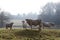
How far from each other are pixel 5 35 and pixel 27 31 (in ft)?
8.72

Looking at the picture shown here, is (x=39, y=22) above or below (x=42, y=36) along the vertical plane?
above

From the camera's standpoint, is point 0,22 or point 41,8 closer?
point 0,22

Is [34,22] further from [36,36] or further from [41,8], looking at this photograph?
[41,8]

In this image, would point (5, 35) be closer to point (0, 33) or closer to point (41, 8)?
point (0, 33)

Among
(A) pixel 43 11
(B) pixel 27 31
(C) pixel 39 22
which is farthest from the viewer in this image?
(A) pixel 43 11

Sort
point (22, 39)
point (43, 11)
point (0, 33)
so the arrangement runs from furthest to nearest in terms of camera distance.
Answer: point (43, 11)
point (0, 33)
point (22, 39)

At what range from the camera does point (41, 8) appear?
87062 mm

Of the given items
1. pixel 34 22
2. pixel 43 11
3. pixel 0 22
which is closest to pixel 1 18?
pixel 0 22

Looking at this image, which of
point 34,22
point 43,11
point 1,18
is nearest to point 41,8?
point 43,11

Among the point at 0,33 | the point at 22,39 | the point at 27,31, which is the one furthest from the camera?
the point at 27,31

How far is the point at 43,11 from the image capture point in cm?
8512

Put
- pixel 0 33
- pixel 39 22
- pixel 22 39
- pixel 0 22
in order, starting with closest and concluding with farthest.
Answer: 1. pixel 22 39
2. pixel 0 33
3. pixel 39 22
4. pixel 0 22

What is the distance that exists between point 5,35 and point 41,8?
235ft

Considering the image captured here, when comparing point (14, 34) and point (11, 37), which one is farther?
point (14, 34)
